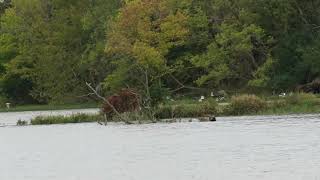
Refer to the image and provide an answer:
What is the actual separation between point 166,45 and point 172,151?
1682 inches

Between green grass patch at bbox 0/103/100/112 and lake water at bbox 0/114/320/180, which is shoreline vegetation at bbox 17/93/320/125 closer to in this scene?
lake water at bbox 0/114/320/180

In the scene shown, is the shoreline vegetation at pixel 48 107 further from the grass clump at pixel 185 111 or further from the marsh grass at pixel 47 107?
the grass clump at pixel 185 111

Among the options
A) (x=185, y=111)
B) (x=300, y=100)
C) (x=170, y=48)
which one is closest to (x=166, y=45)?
(x=170, y=48)

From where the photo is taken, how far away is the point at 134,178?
81.7 ft

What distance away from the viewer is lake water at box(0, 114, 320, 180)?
25562 millimetres

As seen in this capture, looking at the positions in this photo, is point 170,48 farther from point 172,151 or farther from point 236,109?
point 172,151

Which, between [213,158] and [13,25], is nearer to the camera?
[213,158]

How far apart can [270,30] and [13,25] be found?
29.4 metres

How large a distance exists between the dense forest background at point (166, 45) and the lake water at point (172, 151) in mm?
19476

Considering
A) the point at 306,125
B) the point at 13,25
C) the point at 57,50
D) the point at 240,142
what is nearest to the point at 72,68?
the point at 57,50

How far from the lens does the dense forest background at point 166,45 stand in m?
72.9

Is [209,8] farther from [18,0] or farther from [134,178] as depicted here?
[134,178]

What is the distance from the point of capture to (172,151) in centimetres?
3275

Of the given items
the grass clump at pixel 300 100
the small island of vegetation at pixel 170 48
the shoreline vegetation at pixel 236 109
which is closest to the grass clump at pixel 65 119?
the shoreline vegetation at pixel 236 109
